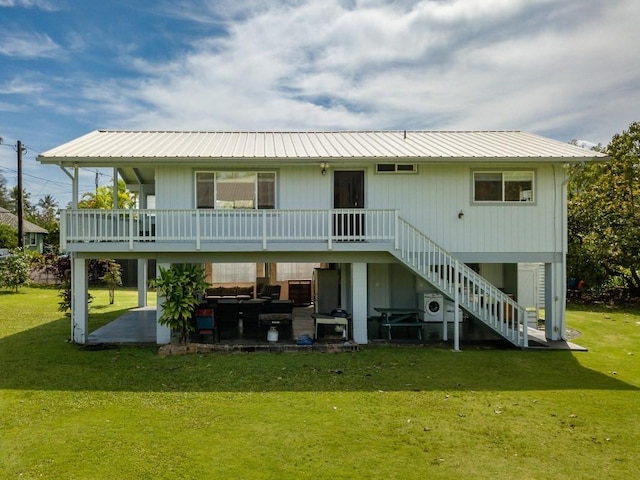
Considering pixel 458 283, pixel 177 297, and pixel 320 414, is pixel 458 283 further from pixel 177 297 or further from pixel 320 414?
pixel 177 297

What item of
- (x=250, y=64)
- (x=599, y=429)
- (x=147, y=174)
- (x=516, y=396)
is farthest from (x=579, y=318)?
(x=147, y=174)

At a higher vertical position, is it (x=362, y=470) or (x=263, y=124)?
(x=263, y=124)

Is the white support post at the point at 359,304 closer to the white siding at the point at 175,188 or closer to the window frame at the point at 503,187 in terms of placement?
the window frame at the point at 503,187

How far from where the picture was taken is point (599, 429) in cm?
621

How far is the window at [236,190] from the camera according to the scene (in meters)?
12.3

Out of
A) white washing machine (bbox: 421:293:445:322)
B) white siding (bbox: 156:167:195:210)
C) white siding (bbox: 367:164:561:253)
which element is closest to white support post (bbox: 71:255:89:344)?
white siding (bbox: 156:167:195:210)

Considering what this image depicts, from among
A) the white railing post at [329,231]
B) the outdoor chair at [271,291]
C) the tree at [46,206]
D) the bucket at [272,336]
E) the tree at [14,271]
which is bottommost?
the bucket at [272,336]

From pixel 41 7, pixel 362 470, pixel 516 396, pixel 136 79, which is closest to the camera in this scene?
pixel 362 470

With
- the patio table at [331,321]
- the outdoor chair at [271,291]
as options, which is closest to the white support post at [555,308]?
the patio table at [331,321]

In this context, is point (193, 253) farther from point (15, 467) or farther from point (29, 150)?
point (29, 150)

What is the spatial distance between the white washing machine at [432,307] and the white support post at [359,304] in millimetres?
2484

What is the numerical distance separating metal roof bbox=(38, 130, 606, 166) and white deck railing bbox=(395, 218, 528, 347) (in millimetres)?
2183

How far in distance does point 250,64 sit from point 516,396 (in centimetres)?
1254

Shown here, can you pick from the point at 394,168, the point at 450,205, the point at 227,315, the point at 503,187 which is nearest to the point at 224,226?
the point at 227,315
